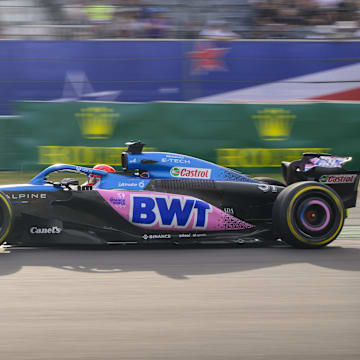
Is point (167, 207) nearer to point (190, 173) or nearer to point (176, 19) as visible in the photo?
point (190, 173)

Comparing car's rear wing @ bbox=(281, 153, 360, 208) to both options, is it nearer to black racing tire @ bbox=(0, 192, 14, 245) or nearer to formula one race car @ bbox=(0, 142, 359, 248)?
formula one race car @ bbox=(0, 142, 359, 248)

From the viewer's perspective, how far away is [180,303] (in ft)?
15.5

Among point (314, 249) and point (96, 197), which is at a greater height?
point (96, 197)

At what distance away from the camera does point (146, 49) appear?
46.9ft

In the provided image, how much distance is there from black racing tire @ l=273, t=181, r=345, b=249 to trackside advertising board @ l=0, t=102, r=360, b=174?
16.0 ft

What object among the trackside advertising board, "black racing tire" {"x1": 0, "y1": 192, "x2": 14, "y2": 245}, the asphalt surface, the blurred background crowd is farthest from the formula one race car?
the blurred background crowd

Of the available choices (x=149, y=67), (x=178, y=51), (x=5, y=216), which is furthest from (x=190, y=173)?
(x=178, y=51)

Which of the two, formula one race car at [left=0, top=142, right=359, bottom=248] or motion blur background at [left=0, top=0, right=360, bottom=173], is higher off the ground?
motion blur background at [left=0, top=0, right=360, bottom=173]

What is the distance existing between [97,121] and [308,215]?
584 cm

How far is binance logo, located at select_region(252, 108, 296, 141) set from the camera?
11.7 metres

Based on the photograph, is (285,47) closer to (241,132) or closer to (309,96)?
(309,96)

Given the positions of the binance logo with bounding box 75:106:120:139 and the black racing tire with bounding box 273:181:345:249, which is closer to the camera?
the black racing tire with bounding box 273:181:345:249

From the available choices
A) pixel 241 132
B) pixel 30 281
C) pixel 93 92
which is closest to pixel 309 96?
pixel 241 132

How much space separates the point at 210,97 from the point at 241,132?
2.46 meters
